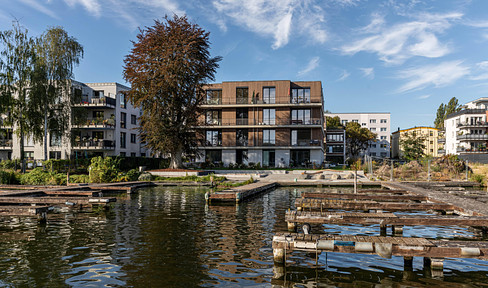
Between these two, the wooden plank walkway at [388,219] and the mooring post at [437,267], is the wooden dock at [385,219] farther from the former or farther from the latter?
the mooring post at [437,267]

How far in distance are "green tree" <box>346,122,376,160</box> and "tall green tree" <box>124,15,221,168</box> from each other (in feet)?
179

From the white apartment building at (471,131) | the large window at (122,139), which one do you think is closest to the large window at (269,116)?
the large window at (122,139)

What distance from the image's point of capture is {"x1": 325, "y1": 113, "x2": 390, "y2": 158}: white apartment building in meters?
103

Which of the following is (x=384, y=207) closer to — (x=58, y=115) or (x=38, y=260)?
(x=38, y=260)

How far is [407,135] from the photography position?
85.2 metres

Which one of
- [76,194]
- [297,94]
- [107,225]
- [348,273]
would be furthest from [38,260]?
[297,94]

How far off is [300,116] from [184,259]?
47.3 meters

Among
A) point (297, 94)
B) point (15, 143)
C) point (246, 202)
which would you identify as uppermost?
point (297, 94)

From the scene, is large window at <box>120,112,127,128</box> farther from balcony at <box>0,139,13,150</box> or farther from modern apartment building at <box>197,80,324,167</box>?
balcony at <box>0,139,13,150</box>

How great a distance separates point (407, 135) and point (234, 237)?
278ft

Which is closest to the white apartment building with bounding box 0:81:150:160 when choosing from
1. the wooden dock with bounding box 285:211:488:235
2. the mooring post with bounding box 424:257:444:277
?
the wooden dock with bounding box 285:211:488:235

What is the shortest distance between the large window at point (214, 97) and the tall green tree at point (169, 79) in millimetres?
16191

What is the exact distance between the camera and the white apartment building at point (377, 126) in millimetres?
102875

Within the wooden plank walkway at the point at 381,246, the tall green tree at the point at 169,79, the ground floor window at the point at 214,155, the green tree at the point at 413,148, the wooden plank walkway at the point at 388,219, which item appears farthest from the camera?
the green tree at the point at 413,148
